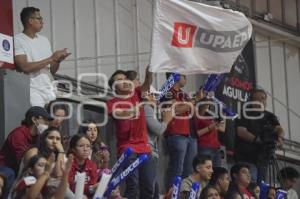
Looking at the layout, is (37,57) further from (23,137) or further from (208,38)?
(208,38)

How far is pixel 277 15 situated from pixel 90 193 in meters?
9.66

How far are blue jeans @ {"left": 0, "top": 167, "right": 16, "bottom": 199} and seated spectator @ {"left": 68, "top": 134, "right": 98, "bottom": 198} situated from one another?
688mm

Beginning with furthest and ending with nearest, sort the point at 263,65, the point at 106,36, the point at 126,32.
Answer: the point at 263,65
the point at 126,32
the point at 106,36

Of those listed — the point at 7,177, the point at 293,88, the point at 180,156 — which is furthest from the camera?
the point at 293,88

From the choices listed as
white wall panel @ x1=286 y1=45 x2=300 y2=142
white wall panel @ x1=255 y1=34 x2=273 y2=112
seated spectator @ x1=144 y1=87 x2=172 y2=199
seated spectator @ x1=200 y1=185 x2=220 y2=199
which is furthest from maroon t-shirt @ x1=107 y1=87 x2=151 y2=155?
white wall panel @ x1=286 y1=45 x2=300 y2=142

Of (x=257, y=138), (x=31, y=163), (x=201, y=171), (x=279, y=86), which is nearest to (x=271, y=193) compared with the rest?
(x=257, y=138)

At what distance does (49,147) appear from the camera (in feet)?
32.6

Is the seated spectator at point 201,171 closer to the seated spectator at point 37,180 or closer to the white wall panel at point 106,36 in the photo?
the seated spectator at point 37,180

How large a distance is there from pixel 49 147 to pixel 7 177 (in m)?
0.71

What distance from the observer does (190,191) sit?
11.1 m

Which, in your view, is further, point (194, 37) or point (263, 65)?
point (263, 65)

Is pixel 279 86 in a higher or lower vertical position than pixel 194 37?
lower

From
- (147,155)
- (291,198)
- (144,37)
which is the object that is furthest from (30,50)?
(291,198)

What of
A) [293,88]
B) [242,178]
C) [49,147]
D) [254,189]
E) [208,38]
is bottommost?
[254,189]
